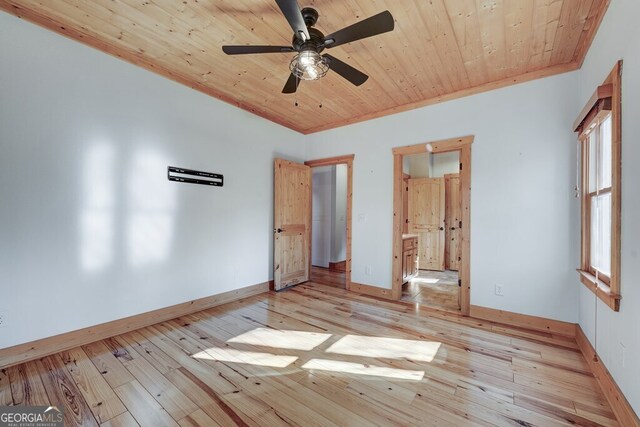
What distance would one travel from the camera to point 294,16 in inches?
63.1

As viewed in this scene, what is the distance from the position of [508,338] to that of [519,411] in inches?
45.6

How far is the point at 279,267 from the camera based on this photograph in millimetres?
4211

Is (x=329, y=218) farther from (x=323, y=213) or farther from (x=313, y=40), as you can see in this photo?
(x=313, y=40)

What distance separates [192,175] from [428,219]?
198 inches

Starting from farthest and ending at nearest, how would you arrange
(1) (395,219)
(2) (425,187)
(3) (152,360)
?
(2) (425,187) → (1) (395,219) → (3) (152,360)

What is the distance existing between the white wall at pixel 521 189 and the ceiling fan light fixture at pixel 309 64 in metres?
2.08

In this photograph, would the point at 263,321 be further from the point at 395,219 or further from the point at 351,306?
the point at 395,219

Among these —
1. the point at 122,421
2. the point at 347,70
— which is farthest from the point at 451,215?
the point at 122,421

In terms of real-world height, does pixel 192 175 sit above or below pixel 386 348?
above

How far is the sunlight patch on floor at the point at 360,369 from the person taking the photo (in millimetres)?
1992

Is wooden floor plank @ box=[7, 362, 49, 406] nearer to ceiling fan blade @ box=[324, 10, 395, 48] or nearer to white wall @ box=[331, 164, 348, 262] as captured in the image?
ceiling fan blade @ box=[324, 10, 395, 48]

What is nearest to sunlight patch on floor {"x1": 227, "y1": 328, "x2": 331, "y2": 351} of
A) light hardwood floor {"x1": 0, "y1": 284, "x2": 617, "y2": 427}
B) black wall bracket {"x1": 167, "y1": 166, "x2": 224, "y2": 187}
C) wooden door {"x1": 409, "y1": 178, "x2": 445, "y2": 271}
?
light hardwood floor {"x1": 0, "y1": 284, "x2": 617, "y2": 427}

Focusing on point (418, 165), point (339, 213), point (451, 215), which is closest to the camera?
point (451, 215)

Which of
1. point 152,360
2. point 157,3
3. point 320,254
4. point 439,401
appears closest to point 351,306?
point 439,401
